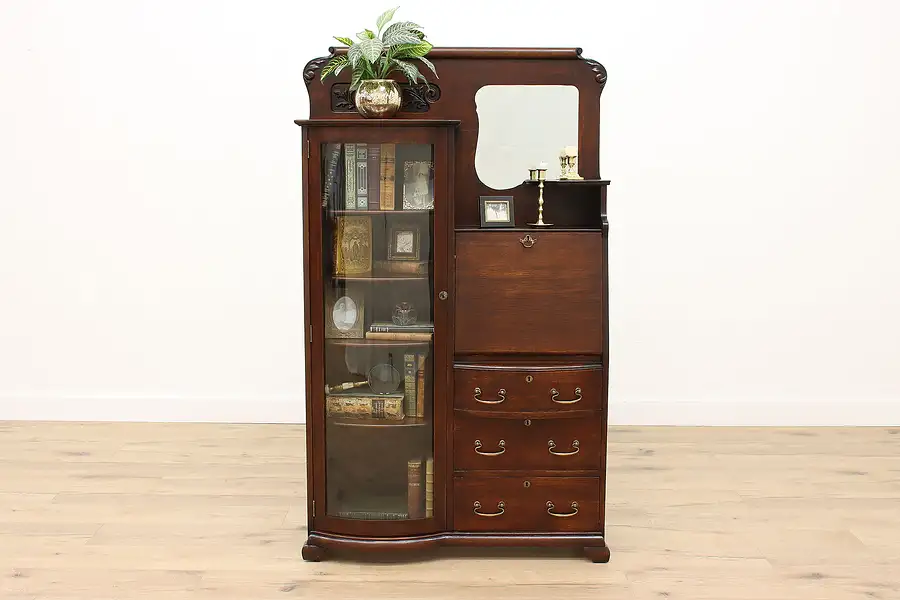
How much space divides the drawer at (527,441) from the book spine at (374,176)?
2.46ft

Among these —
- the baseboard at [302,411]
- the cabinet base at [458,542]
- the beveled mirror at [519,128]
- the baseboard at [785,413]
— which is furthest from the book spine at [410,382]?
the baseboard at [785,413]

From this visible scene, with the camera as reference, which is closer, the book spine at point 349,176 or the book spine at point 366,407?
the book spine at point 349,176

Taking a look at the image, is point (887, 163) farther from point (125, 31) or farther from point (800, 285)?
point (125, 31)

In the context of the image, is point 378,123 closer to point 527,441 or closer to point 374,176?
point 374,176

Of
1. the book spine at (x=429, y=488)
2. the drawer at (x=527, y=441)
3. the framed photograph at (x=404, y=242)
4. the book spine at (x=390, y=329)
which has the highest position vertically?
the framed photograph at (x=404, y=242)

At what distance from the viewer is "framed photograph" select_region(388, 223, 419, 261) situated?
2479 mm

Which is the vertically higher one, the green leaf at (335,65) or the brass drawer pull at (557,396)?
the green leaf at (335,65)

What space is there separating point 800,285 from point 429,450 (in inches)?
94.4

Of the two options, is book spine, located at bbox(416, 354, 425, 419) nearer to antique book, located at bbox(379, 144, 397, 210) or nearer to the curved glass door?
the curved glass door

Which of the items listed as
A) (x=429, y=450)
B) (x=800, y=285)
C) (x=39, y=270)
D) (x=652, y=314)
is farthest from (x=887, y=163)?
(x=39, y=270)

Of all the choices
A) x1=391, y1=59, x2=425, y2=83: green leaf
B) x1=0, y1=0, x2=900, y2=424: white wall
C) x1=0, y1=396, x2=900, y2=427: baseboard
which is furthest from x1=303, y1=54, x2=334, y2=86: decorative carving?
x1=0, y1=396, x2=900, y2=427: baseboard

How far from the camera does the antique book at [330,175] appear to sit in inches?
95.5

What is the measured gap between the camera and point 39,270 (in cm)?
406

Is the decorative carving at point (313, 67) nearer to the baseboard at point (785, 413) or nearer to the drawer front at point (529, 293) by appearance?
the drawer front at point (529, 293)
